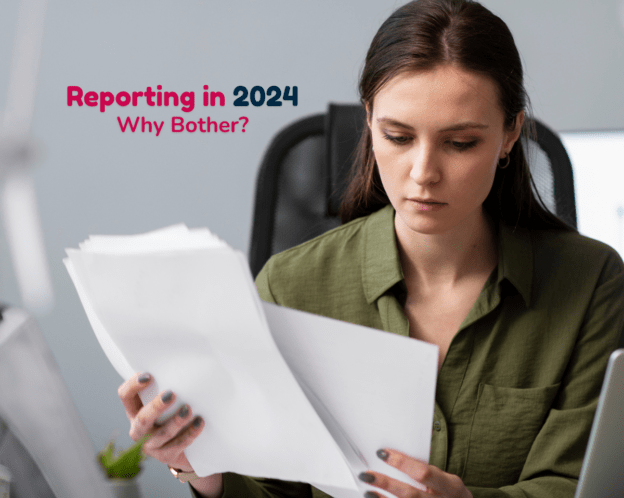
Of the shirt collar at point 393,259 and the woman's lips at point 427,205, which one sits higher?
the woman's lips at point 427,205

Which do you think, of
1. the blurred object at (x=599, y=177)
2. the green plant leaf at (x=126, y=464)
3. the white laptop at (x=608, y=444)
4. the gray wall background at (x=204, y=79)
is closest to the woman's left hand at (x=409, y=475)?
the white laptop at (x=608, y=444)

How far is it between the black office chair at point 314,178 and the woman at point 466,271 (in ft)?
0.20

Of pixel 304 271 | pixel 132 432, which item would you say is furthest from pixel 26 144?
pixel 132 432

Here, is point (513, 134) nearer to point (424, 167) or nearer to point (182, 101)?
point (424, 167)

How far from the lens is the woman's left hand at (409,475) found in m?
0.53

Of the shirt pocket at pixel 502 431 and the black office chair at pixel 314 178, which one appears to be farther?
the black office chair at pixel 314 178

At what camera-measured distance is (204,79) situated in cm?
168

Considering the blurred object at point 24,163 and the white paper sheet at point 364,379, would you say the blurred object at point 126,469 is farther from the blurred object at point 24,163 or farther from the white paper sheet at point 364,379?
the blurred object at point 24,163

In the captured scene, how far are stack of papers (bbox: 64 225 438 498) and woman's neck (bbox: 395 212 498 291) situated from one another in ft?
1.26

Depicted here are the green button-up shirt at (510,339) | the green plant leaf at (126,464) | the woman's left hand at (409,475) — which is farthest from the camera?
the green button-up shirt at (510,339)

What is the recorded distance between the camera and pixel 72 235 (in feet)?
5.73

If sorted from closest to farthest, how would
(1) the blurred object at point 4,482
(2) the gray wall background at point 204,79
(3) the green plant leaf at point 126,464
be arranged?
(1) the blurred object at point 4,482, (3) the green plant leaf at point 126,464, (2) the gray wall background at point 204,79

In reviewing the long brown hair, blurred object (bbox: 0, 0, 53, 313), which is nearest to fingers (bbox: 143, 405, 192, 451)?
the long brown hair

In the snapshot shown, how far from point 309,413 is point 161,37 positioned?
4.60 feet
